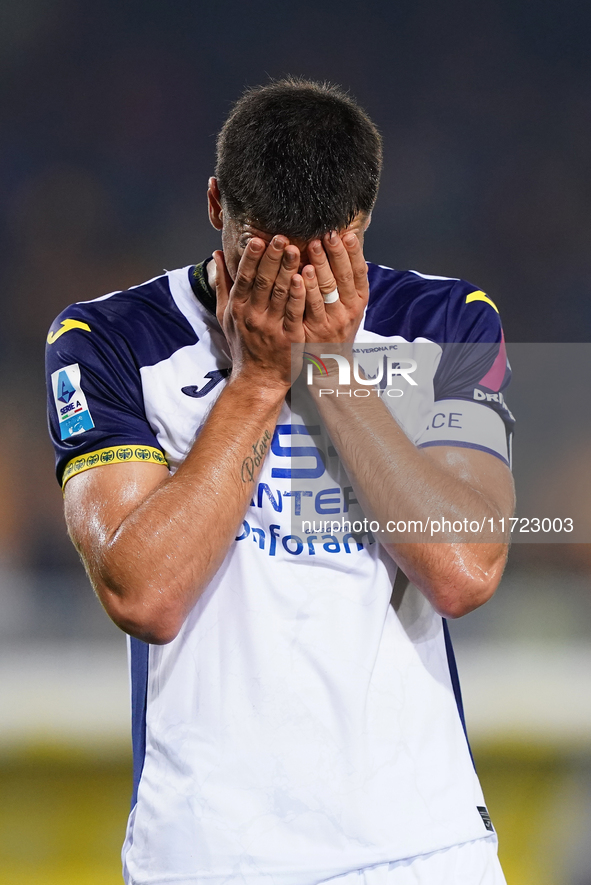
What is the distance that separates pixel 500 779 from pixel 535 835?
498mm

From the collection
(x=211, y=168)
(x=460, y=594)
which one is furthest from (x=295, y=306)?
(x=211, y=168)

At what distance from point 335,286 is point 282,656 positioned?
0.51m

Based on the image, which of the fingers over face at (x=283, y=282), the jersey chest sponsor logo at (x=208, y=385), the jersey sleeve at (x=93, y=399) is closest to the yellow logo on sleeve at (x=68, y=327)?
the jersey sleeve at (x=93, y=399)

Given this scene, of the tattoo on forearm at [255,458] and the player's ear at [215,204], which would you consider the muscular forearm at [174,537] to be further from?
the player's ear at [215,204]

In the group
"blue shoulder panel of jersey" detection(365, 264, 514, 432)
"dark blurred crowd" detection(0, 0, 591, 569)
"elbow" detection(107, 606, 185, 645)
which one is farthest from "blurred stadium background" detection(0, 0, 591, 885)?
"elbow" detection(107, 606, 185, 645)

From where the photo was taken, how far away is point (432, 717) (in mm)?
1150

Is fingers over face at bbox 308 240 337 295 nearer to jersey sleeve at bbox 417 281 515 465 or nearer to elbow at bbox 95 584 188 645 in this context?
jersey sleeve at bbox 417 281 515 465

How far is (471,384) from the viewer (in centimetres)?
127

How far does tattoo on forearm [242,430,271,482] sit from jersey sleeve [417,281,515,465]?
0.25 meters

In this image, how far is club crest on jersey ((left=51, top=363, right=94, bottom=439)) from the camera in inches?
46.8

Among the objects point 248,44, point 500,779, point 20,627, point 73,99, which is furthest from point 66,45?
point 500,779

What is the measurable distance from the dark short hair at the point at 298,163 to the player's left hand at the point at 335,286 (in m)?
0.03

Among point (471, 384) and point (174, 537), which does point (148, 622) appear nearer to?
point (174, 537)

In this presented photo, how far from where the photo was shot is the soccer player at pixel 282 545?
1.07 m
